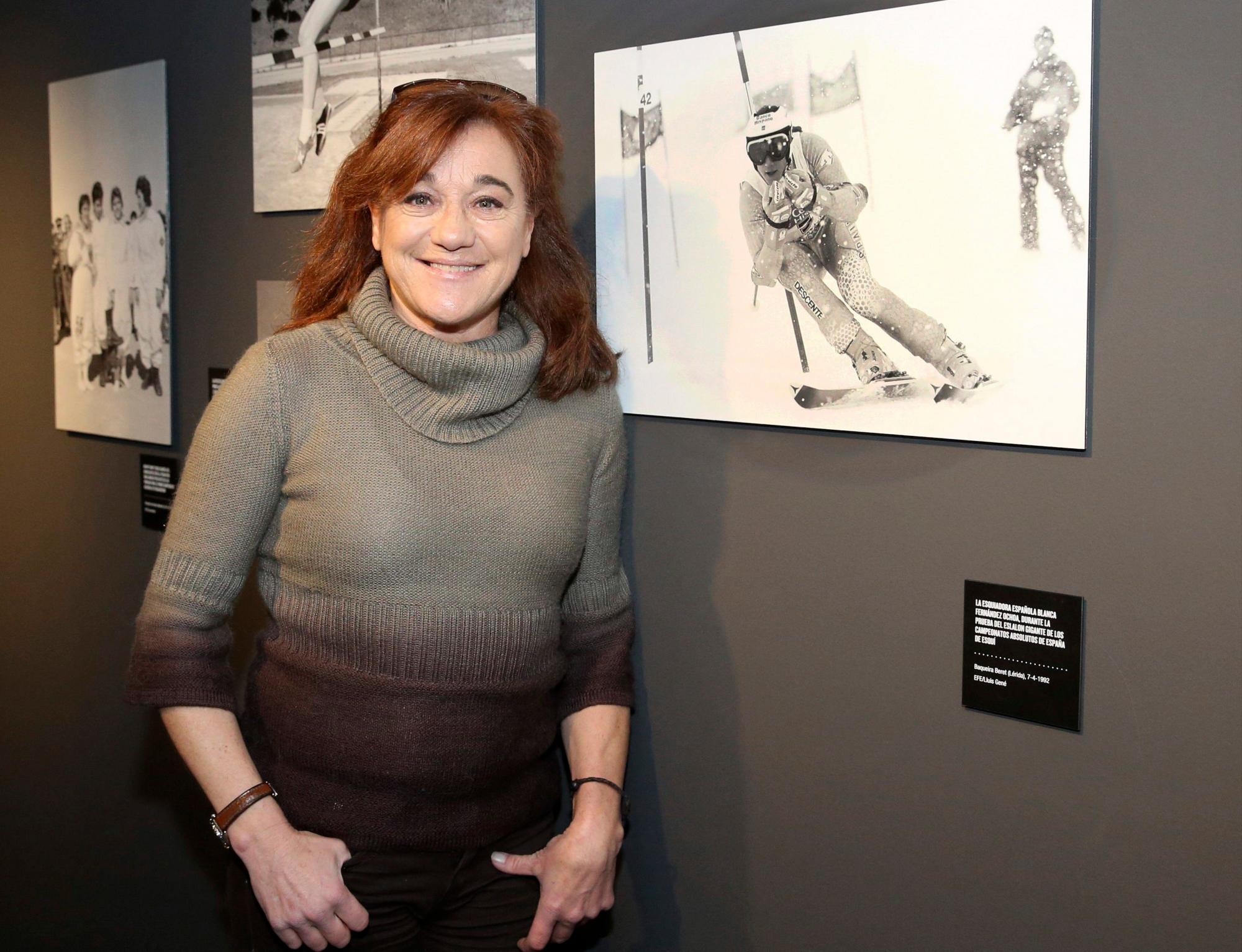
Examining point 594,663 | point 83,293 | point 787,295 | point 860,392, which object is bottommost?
point 594,663

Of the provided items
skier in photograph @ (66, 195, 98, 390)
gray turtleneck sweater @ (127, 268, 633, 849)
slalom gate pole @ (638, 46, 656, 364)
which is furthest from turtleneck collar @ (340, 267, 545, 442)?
skier in photograph @ (66, 195, 98, 390)

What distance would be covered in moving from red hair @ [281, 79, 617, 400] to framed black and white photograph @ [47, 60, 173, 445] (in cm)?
94

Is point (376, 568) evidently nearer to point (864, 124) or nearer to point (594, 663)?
point (594, 663)

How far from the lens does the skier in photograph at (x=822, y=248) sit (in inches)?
58.2

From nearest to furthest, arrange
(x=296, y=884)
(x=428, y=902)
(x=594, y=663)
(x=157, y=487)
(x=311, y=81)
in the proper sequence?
(x=296, y=884) → (x=428, y=902) → (x=594, y=663) → (x=311, y=81) → (x=157, y=487)

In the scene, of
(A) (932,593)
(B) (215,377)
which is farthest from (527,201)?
(B) (215,377)

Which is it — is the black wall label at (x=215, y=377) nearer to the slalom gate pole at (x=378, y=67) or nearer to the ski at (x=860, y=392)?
the slalom gate pole at (x=378, y=67)

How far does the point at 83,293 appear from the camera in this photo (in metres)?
2.65

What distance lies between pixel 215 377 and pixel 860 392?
149cm

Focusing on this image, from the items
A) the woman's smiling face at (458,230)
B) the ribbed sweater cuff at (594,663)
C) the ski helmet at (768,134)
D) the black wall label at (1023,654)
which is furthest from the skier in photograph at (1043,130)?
the ribbed sweater cuff at (594,663)

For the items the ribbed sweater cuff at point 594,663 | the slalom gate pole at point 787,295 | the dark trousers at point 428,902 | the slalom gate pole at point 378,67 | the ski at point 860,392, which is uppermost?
the slalom gate pole at point 378,67

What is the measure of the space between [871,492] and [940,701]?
0.97ft

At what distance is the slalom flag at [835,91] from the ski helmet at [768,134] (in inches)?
1.9

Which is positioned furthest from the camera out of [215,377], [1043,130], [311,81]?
[215,377]
